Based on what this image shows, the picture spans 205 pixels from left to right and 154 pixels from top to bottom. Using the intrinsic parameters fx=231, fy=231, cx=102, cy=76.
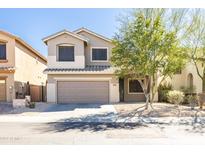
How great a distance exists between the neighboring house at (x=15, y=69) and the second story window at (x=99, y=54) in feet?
22.7

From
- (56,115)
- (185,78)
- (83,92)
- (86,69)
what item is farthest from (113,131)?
(185,78)

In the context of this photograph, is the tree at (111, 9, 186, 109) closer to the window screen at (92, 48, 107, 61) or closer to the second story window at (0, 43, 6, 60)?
the window screen at (92, 48, 107, 61)

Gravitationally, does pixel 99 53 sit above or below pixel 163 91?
above

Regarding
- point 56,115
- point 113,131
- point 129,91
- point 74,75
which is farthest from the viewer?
point 129,91

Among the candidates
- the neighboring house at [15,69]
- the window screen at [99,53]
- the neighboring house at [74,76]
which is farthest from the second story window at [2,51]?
the window screen at [99,53]

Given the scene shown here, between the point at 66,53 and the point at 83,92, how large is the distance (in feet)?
13.1

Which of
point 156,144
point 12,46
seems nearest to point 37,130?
point 156,144

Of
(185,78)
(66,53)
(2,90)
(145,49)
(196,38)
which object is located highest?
(196,38)

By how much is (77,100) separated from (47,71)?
3.73m

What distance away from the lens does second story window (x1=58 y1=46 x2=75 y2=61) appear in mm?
21453

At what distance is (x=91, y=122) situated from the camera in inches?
467

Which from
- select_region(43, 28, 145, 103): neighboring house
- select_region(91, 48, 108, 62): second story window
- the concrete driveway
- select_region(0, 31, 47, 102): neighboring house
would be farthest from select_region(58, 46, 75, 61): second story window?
the concrete driveway

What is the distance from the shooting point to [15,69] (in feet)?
67.2

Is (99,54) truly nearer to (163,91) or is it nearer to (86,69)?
(86,69)
